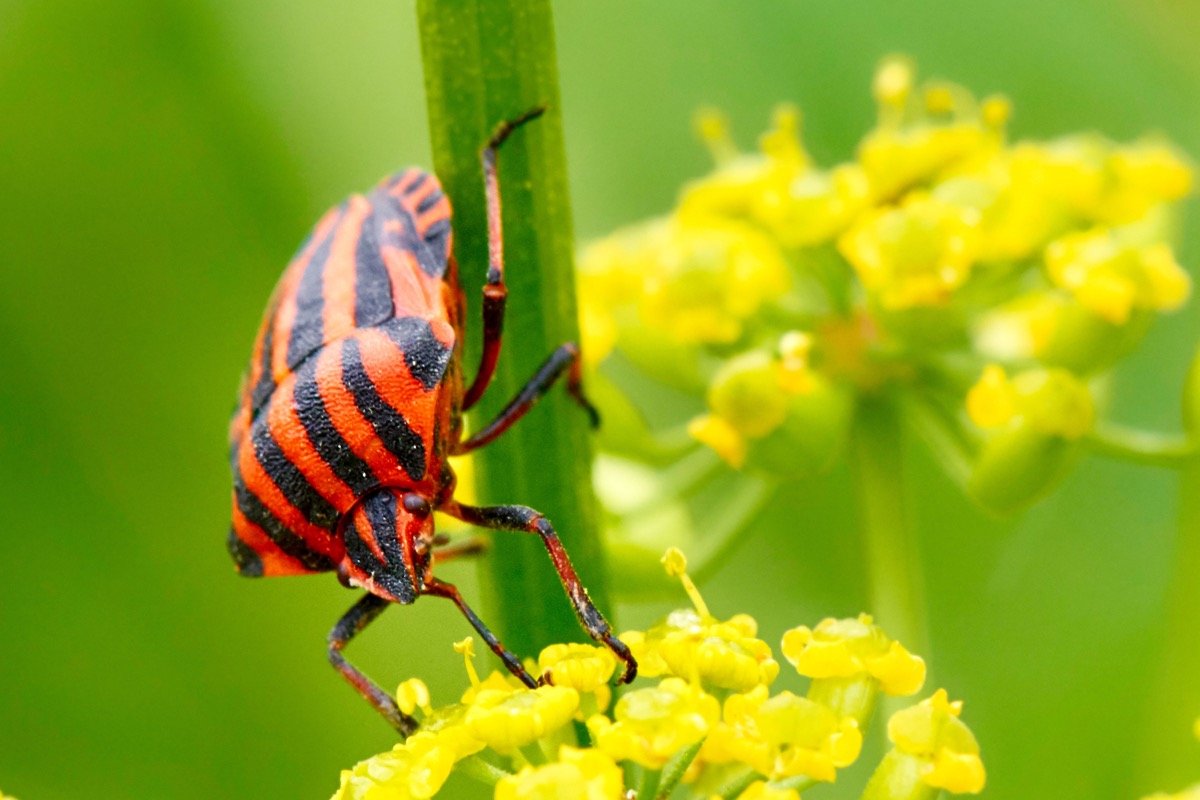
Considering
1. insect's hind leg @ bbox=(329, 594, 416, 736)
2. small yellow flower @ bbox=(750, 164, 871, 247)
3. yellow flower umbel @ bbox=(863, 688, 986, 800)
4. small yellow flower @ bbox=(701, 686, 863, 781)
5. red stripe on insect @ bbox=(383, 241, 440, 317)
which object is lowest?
insect's hind leg @ bbox=(329, 594, 416, 736)

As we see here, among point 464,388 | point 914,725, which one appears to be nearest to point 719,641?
point 914,725

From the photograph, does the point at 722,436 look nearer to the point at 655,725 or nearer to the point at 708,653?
the point at 708,653

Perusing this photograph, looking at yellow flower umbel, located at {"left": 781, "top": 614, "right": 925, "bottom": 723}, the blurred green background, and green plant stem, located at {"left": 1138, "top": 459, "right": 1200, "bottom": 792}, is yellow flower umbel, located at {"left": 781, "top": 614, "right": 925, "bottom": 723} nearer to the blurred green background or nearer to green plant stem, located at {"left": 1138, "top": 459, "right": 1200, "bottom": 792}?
green plant stem, located at {"left": 1138, "top": 459, "right": 1200, "bottom": 792}

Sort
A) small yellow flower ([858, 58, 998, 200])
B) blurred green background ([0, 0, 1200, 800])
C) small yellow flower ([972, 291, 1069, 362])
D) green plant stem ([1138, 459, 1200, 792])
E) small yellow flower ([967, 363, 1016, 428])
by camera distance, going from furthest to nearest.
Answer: blurred green background ([0, 0, 1200, 800])
small yellow flower ([858, 58, 998, 200])
small yellow flower ([972, 291, 1069, 362])
small yellow flower ([967, 363, 1016, 428])
green plant stem ([1138, 459, 1200, 792])

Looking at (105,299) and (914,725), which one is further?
(105,299)

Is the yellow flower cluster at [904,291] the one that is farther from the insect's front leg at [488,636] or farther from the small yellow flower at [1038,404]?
the insect's front leg at [488,636]

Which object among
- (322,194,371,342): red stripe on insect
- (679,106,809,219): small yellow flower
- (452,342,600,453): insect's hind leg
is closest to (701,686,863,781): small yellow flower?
(452,342,600,453): insect's hind leg

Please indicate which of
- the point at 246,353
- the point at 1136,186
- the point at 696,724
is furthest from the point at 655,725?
the point at 246,353

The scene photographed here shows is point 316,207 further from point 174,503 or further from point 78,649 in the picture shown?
point 78,649
